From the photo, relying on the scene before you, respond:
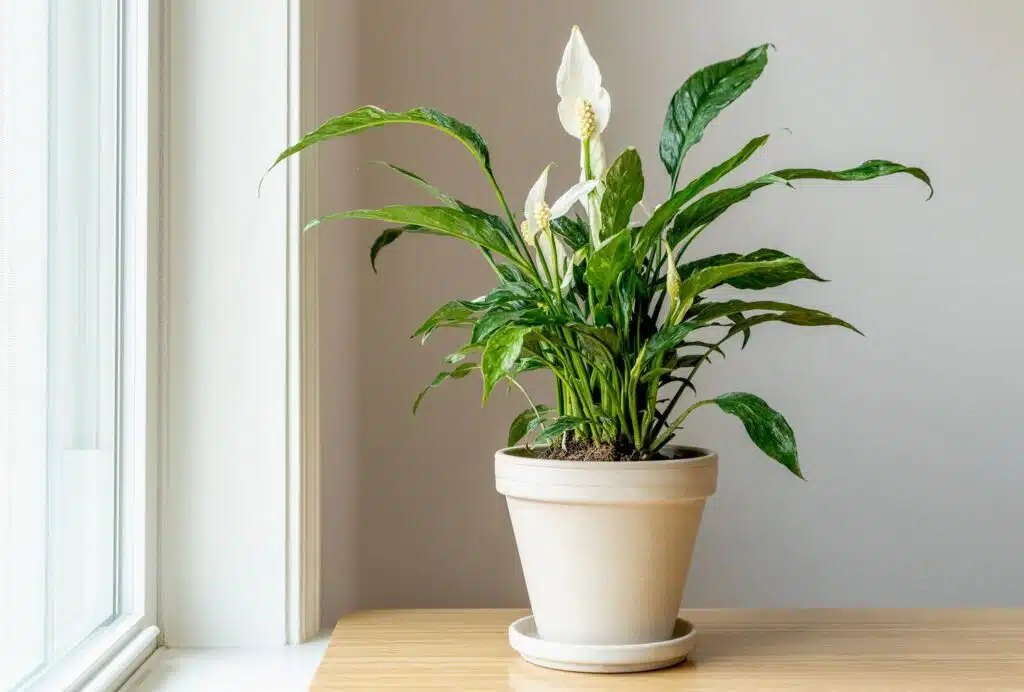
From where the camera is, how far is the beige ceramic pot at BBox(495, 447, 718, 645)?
80 cm

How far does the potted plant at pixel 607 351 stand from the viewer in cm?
79

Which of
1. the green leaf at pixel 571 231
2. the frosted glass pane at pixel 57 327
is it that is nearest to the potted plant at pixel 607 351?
the green leaf at pixel 571 231

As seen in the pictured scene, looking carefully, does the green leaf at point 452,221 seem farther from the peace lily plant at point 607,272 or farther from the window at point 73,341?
the window at point 73,341

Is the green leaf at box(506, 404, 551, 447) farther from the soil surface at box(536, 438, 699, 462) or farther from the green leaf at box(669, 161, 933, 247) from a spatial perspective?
the green leaf at box(669, 161, 933, 247)

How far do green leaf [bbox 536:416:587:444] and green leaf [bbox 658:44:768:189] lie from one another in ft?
0.71

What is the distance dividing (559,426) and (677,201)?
211 mm

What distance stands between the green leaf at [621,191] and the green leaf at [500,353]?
0.43ft

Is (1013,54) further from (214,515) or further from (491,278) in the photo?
(214,515)

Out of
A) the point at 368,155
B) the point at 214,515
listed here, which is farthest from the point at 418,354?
the point at 214,515

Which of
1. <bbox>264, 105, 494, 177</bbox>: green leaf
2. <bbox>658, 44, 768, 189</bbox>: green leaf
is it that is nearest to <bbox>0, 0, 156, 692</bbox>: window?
<bbox>264, 105, 494, 177</bbox>: green leaf

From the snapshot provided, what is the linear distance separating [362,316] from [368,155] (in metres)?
0.22

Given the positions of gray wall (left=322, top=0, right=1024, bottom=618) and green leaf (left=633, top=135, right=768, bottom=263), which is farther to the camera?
gray wall (left=322, top=0, right=1024, bottom=618)

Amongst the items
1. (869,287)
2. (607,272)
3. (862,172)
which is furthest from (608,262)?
(869,287)

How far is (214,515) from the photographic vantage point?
0.96 meters
